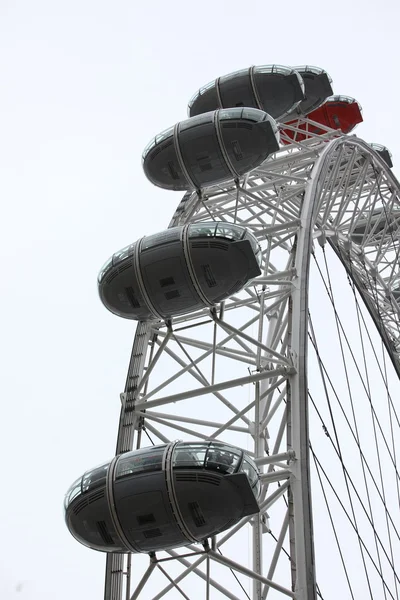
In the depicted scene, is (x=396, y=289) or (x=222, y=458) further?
(x=396, y=289)

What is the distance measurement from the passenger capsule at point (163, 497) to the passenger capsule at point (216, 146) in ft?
19.2

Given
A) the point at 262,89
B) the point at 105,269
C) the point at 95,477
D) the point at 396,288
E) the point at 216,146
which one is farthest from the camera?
the point at 396,288

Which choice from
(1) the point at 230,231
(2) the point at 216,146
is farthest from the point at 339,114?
(1) the point at 230,231

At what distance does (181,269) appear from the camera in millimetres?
12516

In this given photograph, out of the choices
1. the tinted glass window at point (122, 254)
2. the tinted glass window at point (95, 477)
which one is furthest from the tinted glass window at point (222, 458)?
the tinted glass window at point (122, 254)

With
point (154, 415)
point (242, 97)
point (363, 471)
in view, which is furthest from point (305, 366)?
point (242, 97)

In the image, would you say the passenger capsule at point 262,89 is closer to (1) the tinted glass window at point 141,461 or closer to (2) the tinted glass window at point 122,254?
(2) the tinted glass window at point 122,254

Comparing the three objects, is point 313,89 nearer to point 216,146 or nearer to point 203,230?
point 216,146

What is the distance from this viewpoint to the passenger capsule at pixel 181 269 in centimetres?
1238

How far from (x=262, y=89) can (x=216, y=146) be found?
385 cm

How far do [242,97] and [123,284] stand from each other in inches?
267

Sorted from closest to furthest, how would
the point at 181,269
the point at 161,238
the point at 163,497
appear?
the point at 163,497 → the point at 181,269 → the point at 161,238

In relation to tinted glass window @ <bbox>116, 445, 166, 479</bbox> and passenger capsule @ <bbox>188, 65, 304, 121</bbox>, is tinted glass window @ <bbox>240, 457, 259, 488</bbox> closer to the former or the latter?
tinted glass window @ <bbox>116, 445, 166, 479</bbox>

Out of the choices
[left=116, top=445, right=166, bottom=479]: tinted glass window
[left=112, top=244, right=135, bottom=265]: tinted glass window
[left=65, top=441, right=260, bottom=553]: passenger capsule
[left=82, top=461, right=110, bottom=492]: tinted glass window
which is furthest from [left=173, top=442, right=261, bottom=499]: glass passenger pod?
[left=112, top=244, right=135, bottom=265]: tinted glass window
